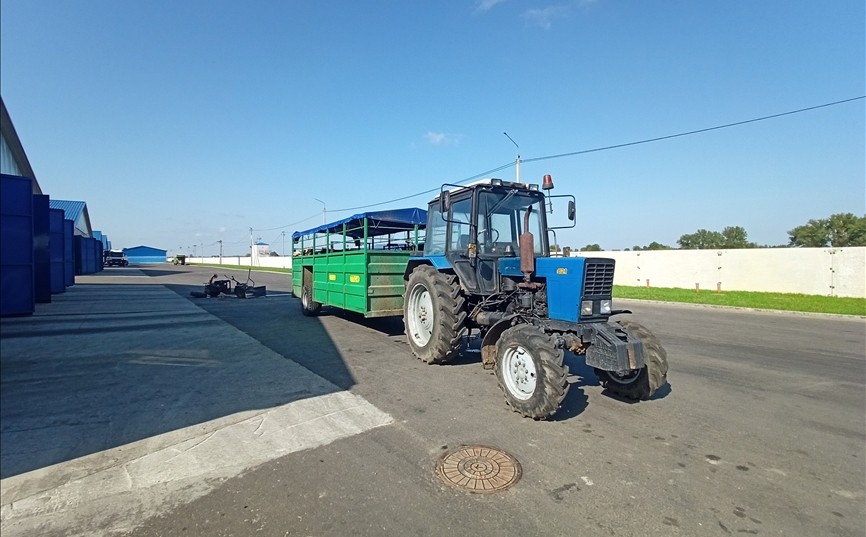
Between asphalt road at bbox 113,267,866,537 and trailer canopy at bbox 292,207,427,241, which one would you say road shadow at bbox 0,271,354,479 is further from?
trailer canopy at bbox 292,207,427,241

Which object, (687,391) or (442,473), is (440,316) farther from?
(687,391)

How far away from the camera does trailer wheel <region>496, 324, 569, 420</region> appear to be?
4.17 metres

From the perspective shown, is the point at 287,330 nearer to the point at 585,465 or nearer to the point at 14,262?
the point at 585,465

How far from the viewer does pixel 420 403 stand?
4.89 metres

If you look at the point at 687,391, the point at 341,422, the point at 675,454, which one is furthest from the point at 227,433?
the point at 687,391

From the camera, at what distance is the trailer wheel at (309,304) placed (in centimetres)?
1195

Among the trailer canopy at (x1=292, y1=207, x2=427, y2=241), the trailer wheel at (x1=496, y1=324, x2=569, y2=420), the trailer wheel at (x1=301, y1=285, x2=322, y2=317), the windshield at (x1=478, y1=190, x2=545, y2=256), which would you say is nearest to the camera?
the trailer wheel at (x1=496, y1=324, x2=569, y2=420)

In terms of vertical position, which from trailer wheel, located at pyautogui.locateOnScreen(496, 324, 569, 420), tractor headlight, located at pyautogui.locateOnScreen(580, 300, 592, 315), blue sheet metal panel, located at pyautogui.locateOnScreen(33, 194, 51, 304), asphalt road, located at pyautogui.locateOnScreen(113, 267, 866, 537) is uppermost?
blue sheet metal panel, located at pyautogui.locateOnScreen(33, 194, 51, 304)

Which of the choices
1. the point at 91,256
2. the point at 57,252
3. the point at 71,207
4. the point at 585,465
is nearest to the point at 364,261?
the point at 585,465

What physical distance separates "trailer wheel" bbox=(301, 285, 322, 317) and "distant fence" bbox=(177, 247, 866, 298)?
9.52m

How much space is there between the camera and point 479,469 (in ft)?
11.2

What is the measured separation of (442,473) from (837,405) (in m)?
5.16

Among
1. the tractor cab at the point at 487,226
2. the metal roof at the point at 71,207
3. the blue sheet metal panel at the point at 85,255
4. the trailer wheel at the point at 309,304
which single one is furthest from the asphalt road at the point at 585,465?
the metal roof at the point at 71,207

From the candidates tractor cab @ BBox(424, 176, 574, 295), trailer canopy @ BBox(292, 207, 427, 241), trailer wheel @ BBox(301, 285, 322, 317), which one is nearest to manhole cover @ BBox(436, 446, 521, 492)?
tractor cab @ BBox(424, 176, 574, 295)
